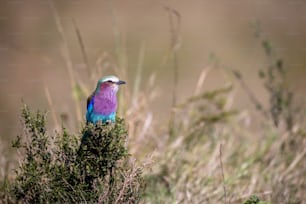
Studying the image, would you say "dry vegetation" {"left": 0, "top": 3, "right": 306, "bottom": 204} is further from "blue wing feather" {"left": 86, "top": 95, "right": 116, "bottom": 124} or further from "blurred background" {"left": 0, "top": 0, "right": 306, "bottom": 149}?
"blurred background" {"left": 0, "top": 0, "right": 306, "bottom": 149}

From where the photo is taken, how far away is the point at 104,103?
497 cm

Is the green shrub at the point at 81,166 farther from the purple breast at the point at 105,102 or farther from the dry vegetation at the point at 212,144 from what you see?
the dry vegetation at the point at 212,144

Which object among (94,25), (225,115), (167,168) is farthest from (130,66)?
(167,168)

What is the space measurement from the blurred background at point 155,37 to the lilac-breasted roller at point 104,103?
5859 millimetres

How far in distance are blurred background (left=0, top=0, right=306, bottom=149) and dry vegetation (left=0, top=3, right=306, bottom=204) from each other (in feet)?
11.7

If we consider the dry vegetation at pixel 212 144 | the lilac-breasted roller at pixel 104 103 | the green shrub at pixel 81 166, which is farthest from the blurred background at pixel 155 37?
the green shrub at pixel 81 166

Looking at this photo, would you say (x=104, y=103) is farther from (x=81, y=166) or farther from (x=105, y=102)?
(x=81, y=166)

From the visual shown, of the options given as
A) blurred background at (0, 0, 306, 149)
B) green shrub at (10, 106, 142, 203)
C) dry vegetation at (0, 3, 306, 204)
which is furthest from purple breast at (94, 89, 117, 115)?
blurred background at (0, 0, 306, 149)

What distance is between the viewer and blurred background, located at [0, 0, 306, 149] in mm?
11602

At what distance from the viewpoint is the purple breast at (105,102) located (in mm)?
4938

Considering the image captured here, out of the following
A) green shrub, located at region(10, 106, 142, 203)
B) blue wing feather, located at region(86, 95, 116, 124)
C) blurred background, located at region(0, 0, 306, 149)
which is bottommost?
green shrub, located at region(10, 106, 142, 203)

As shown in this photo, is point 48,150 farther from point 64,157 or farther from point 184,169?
point 184,169

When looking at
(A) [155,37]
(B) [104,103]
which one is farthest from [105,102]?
(A) [155,37]

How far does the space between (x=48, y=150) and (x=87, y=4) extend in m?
9.53
